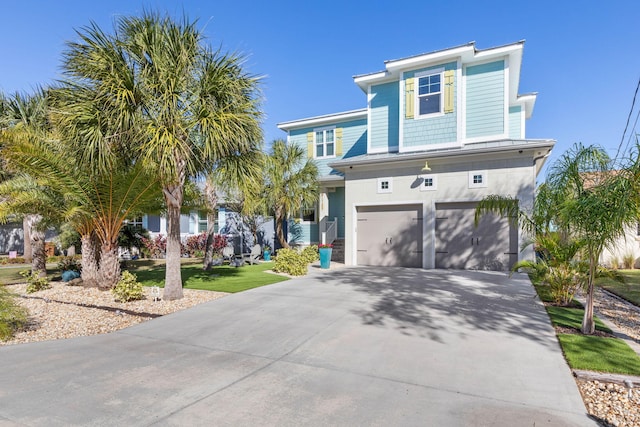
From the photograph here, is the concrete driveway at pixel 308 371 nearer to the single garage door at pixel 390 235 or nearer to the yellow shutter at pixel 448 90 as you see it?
the single garage door at pixel 390 235

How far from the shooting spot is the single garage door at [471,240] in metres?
12.0

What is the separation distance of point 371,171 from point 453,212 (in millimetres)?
3776

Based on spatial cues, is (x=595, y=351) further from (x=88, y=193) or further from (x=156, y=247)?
(x=156, y=247)

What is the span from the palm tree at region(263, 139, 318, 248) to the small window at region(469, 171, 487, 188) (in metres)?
7.21

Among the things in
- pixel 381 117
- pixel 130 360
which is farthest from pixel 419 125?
pixel 130 360

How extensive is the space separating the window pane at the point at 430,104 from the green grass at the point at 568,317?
9.42 m

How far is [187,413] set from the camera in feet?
10.3

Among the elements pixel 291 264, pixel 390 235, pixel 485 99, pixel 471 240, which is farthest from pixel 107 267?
pixel 485 99

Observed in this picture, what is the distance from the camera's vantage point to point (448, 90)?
13562 millimetres

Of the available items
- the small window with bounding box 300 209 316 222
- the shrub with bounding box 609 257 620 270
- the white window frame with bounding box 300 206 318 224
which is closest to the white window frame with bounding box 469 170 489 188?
the white window frame with bounding box 300 206 318 224

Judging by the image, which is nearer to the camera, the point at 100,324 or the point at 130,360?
the point at 130,360

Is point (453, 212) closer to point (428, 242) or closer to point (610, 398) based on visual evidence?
point (428, 242)

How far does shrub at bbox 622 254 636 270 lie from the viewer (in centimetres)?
1521

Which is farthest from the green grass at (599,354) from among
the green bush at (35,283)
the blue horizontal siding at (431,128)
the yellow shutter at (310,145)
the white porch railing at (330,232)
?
the yellow shutter at (310,145)
